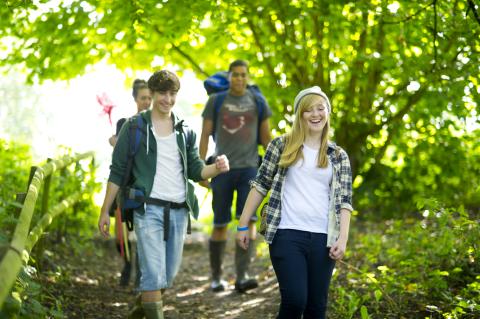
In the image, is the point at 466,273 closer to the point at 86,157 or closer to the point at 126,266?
the point at 126,266

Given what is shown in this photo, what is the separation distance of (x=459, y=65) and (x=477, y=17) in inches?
69.4

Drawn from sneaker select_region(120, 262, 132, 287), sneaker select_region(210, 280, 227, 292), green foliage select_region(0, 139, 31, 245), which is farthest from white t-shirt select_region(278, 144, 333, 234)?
sneaker select_region(120, 262, 132, 287)

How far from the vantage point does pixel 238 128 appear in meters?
7.19

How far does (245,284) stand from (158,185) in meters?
2.52

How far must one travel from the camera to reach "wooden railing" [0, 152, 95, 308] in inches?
120

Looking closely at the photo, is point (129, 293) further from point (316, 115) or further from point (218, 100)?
point (316, 115)

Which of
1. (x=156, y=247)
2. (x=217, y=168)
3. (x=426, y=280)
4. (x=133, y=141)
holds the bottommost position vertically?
(x=426, y=280)

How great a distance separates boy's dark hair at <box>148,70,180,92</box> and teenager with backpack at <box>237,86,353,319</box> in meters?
0.94

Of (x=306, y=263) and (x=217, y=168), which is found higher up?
(x=217, y=168)

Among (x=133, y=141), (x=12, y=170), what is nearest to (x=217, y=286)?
(x=12, y=170)

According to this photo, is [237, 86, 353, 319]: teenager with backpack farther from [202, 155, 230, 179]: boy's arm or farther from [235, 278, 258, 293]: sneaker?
[235, 278, 258, 293]: sneaker

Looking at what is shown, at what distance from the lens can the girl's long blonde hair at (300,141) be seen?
14.8ft

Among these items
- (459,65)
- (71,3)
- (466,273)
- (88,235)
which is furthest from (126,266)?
(459,65)

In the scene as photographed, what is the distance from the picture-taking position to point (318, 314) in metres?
4.37
